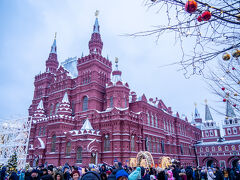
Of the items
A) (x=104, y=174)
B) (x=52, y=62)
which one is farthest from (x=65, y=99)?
(x=104, y=174)

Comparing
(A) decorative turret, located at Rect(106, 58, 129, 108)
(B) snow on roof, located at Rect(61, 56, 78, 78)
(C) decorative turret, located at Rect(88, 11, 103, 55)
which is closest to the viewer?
(A) decorative turret, located at Rect(106, 58, 129, 108)

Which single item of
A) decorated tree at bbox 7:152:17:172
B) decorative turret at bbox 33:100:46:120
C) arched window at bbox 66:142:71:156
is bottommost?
decorated tree at bbox 7:152:17:172

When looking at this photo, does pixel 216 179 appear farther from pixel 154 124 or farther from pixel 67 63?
pixel 67 63

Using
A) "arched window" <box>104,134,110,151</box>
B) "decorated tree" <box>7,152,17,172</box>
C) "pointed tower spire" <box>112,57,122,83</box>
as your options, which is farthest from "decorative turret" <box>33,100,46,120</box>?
"decorated tree" <box>7,152,17,172</box>

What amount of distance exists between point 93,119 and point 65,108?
5.43 m

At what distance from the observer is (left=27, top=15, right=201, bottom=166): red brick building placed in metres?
24.2

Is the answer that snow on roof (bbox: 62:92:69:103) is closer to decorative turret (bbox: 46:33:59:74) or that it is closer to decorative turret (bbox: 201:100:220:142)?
decorative turret (bbox: 46:33:59:74)

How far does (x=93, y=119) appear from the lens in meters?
27.1

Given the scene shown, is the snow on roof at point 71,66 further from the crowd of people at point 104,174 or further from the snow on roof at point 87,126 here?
the crowd of people at point 104,174

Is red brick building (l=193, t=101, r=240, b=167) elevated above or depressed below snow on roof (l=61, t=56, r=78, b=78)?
below

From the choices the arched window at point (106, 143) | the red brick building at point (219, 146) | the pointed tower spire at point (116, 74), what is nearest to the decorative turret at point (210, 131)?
the red brick building at point (219, 146)

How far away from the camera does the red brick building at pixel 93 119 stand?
954 inches

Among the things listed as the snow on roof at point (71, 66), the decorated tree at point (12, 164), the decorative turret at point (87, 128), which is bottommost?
the decorated tree at point (12, 164)

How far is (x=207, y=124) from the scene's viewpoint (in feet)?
183
